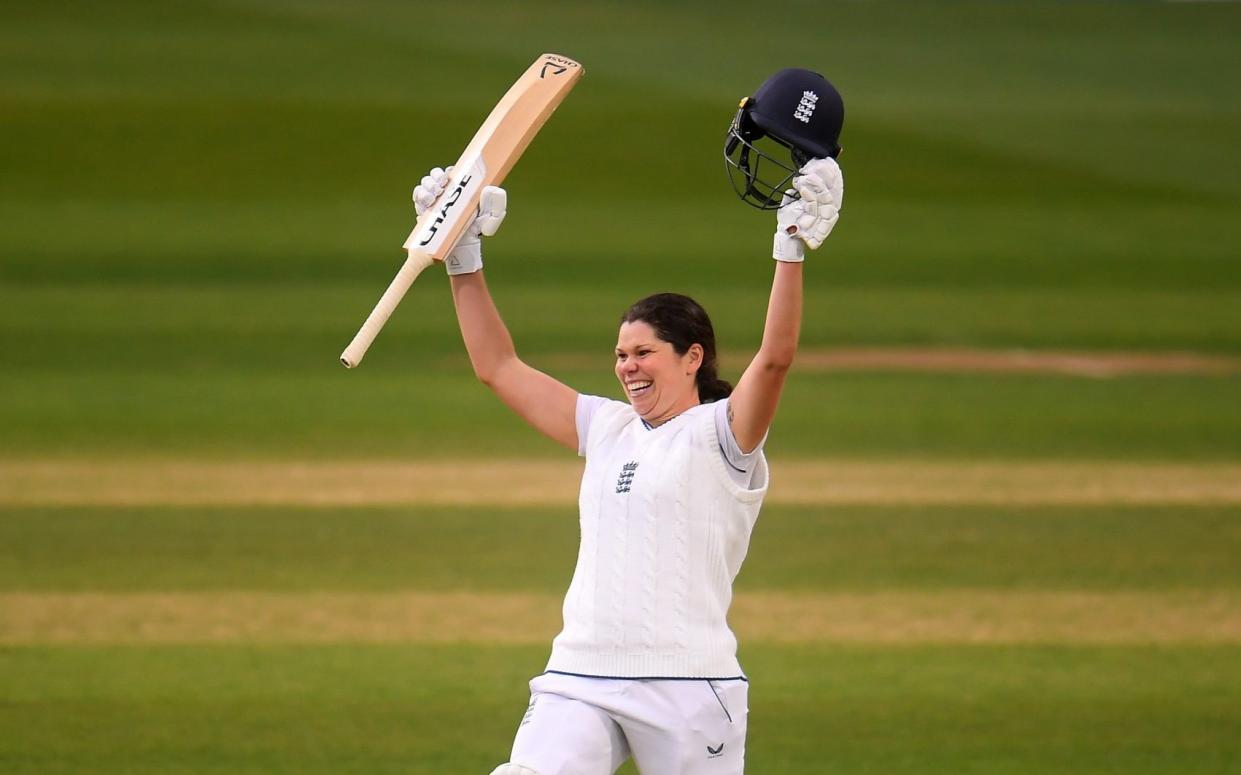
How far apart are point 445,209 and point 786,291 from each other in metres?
0.94

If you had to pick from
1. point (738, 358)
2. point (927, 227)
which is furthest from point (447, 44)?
point (738, 358)

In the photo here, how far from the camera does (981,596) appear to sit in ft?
25.4

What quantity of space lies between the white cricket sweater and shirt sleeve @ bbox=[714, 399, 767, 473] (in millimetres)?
15

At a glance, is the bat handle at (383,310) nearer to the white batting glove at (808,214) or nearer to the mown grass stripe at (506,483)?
the white batting glove at (808,214)

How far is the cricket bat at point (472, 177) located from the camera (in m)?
4.36

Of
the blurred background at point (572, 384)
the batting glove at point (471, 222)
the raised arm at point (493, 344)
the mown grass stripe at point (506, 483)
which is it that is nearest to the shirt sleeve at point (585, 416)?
the raised arm at point (493, 344)

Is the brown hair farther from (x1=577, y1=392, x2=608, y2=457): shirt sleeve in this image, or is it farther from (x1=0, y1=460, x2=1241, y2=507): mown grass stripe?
(x1=0, y1=460, x2=1241, y2=507): mown grass stripe

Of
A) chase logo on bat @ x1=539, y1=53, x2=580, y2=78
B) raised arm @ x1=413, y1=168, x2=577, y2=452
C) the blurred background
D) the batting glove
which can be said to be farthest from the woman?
the blurred background

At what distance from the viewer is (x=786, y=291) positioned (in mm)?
3998

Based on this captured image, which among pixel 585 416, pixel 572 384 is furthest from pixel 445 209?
pixel 572 384

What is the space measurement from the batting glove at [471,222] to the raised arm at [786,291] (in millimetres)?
786

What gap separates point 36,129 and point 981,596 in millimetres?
17805

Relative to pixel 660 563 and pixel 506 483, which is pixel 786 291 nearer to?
pixel 660 563

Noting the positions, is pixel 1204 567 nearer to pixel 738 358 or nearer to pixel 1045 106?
pixel 738 358
